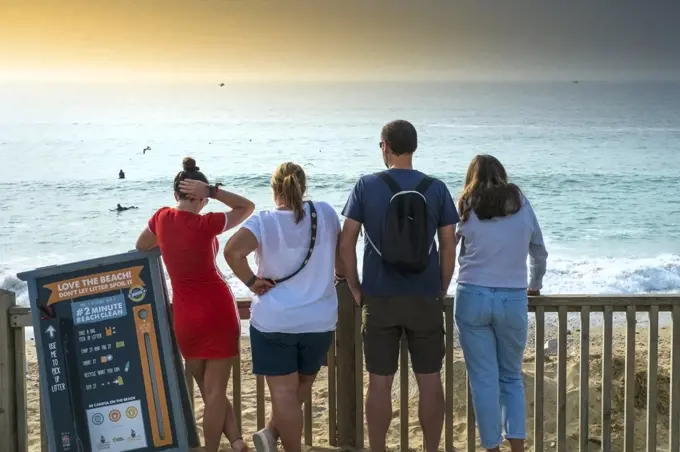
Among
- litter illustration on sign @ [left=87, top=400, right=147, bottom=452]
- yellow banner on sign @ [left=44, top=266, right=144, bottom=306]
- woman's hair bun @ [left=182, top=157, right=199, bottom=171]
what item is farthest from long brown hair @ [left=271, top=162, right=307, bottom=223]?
litter illustration on sign @ [left=87, top=400, right=147, bottom=452]

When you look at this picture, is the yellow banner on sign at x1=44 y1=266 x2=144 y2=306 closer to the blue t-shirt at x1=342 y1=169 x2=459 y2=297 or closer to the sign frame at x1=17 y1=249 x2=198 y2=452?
the sign frame at x1=17 y1=249 x2=198 y2=452

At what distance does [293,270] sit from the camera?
404cm

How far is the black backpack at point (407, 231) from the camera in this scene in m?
3.99

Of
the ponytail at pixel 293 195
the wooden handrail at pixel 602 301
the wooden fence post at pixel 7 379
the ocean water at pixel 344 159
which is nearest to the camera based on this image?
the ponytail at pixel 293 195

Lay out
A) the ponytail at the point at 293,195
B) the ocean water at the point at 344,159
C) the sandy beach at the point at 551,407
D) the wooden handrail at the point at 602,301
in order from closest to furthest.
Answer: the ponytail at the point at 293,195, the wooden handrail at the point at 602,301, the sandy beach at the point at 551,407, the ocean water at the point at 344,159

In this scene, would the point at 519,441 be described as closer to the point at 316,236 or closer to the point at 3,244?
the point at 316,236

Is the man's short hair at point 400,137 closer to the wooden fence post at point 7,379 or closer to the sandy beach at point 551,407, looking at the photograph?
the wooden fence post at point 7,379

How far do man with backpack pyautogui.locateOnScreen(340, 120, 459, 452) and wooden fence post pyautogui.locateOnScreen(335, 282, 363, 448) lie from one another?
1.18 feet

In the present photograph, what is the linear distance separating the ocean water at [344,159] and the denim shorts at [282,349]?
358 inches

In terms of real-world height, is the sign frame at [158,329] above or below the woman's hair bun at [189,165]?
below

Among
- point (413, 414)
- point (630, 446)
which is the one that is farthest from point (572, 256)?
point (630, 446)

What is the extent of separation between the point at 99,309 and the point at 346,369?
1.34m

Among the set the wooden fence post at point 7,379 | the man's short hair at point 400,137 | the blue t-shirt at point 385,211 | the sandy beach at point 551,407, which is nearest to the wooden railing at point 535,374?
the wooden fence post at point 7,379

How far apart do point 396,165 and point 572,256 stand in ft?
54.1
